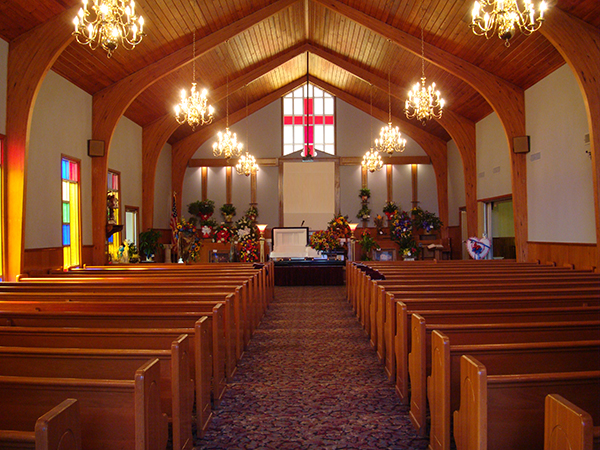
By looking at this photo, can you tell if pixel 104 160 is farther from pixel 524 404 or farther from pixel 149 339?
pixel 524 404

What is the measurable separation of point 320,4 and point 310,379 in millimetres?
7935

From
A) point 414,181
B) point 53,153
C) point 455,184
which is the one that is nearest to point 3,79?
point 53,153

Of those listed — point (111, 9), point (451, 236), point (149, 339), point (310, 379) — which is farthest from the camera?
point (451, 236)

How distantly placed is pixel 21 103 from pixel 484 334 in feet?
20.6

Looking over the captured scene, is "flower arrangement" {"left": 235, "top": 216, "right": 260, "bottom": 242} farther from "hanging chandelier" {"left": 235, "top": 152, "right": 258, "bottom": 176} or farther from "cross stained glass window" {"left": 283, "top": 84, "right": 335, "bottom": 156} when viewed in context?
"cross stained glass window" {"left": 283, "top": 84, "right": 335, "bottom": 156}

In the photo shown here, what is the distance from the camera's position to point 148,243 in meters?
11.0

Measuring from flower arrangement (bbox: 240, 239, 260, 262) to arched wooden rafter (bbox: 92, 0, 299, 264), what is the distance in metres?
3.75

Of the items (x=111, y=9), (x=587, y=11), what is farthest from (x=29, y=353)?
(x=587, y=11)

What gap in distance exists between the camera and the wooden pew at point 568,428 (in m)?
1.20

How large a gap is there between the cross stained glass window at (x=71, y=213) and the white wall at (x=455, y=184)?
9405mm

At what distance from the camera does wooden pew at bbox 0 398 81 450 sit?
1202mm

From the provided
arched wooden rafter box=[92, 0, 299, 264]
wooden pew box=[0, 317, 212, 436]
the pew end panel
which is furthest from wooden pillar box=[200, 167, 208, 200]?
the pew end panel

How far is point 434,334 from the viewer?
233 cm

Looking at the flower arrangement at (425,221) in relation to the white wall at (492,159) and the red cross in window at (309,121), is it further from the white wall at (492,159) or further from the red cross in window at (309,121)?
the red cross in window at (309,121)
